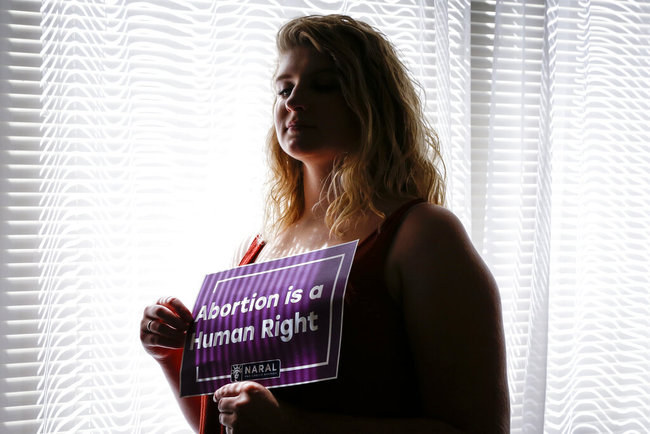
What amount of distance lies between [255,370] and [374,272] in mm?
199

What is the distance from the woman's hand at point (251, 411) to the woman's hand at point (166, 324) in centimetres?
15

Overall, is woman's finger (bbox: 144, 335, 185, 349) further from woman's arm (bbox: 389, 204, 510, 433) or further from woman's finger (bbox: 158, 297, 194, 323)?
woman's arm (bbox: 389, 204, 510, 433)

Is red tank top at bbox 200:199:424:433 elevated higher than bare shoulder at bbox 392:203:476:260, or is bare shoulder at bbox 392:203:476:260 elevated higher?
bare shoulder at bbox 392:203:476:260

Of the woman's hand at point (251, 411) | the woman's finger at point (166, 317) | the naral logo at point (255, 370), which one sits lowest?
the woman's hand at point (251, 411)

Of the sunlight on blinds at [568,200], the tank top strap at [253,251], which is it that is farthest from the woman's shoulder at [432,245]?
the sunlight on blinds at [568,200]

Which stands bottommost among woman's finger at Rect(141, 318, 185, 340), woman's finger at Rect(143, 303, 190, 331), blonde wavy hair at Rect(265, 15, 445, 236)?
woman's finger at Rect(141, 318, 185, 340)

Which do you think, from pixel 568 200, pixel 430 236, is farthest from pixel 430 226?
pixel 568 200

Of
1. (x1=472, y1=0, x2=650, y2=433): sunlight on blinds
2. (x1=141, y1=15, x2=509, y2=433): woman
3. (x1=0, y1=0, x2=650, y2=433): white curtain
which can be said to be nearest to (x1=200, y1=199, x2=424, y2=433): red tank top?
(x1=141, y1=15, x2=509, y2=433): woman

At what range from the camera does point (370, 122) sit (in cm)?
75

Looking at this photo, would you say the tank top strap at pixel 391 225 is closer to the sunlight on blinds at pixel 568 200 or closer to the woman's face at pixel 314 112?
the woman's face at pixel 314 112

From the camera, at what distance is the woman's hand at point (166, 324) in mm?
754

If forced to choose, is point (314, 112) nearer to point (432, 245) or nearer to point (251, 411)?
point (432, 245)

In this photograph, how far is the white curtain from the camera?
3.45ft

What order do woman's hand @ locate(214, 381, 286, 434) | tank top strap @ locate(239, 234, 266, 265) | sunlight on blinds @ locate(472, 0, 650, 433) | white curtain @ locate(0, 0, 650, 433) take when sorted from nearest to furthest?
1. woman's hand @ locate(214, 381, 286, 434)
2. tank top strap @ locate(239, 234, 266, 265)
3. white curtain @ locate(0, 0, 650, 433)
4. sunlight on blinds @ locate(472, 0, 650, 433)
